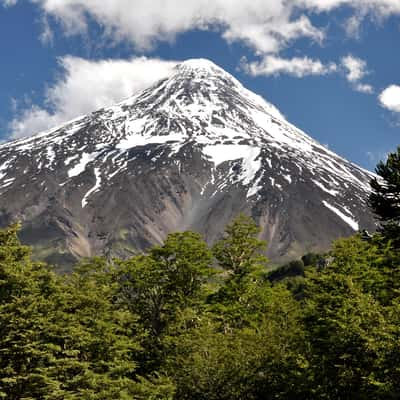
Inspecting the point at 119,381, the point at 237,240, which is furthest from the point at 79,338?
the point at 237,240

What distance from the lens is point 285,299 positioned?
1556 inches

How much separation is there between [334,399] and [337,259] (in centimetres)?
1130

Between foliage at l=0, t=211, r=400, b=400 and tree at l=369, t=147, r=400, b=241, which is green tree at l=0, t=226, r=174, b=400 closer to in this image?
foliage at l=0, t=211, r=400, b=400

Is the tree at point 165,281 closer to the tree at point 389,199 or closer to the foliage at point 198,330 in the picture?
the foliage at point 198,330

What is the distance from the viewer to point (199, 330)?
32312mm

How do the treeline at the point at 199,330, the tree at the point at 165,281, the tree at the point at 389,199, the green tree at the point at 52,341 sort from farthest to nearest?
the tree at the point at 165,281 < the tree at the point at 389,199 < the green tree at the point at 52,341 < the treeline at the point at 199,330

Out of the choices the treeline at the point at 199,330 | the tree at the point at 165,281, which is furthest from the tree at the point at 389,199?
the tree at the point at 165,281

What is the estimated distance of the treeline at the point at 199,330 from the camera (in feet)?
77.8

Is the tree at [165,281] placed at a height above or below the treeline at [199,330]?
above

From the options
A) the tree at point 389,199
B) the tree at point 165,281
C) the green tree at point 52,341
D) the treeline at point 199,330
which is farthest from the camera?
the tree at point 165,281

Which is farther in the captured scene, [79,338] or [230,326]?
[230,326]

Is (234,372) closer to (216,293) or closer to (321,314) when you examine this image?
(321,314)

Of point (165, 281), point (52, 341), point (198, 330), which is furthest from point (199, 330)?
point (165, 281)

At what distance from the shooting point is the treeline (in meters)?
23.7
